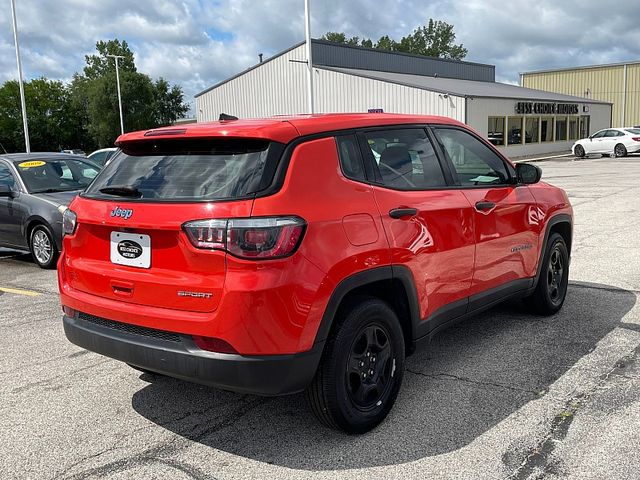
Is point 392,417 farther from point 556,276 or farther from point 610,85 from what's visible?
point 610,85

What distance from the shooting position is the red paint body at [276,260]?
113 inches

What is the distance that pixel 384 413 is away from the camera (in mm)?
3502

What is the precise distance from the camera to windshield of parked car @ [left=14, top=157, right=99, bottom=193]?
28.9ft

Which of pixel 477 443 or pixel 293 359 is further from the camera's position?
pixel 477 443

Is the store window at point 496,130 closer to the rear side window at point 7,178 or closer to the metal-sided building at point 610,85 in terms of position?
A: the metal-sided building at point 610,85

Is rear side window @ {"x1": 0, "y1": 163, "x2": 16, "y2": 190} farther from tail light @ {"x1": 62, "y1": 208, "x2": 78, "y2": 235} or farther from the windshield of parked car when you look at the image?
Result: tail light @ {"x1": 62, "y1": 208, "x2": 78, "y2": 235}

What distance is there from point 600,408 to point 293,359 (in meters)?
1.91

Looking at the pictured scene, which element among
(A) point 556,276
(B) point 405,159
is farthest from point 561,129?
(B) point 405,159

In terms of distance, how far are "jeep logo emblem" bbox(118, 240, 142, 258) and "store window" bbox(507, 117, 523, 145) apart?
34.1 metres

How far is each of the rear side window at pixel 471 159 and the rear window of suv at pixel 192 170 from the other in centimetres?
161

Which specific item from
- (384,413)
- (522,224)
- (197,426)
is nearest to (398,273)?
(384,413)

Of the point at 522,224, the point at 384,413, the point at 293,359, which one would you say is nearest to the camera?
the point at 293,359

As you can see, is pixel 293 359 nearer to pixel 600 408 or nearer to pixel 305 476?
pixel 305 476

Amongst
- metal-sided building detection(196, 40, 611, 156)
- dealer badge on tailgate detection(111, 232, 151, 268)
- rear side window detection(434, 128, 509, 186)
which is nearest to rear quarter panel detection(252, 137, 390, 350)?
dealer badge on tailgate detection(111, 232, 151, 268)
